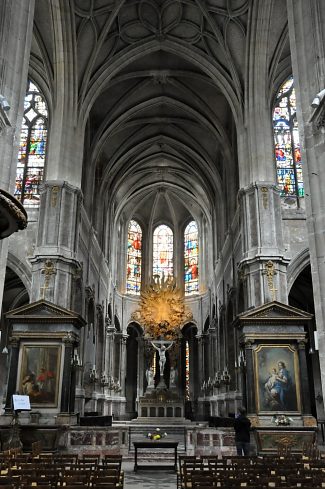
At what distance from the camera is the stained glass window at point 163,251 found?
4266 centimetres

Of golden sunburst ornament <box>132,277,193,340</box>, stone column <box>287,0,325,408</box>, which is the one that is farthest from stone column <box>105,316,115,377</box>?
stone column <box>287,0,325,408</box>

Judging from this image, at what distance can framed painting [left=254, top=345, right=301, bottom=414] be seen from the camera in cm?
1736

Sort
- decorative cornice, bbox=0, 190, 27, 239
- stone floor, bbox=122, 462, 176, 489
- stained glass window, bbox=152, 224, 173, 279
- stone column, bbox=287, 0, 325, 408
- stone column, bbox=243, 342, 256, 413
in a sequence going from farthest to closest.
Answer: stained glass window, bbox=152, 224, 173, 279 → stone column, bbox=243, 342, 256, 413 → stone column, bbox=287, 0, 325, 408 → stone floor, bbox=122, 462, 176, 489 → decorative cornice, bbox=0, 190, 27, 239

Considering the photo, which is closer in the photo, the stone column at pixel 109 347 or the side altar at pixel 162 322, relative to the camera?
the stone column at pixel 109 347

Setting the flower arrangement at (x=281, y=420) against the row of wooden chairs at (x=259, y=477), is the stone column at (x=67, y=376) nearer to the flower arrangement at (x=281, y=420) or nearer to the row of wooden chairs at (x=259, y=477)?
the flower arrangement at (x=281, y=420)

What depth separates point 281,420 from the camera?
16.9m

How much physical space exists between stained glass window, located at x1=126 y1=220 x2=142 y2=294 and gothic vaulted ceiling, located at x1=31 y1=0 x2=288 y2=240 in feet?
20.1

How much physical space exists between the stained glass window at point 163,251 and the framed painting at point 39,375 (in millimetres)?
23770

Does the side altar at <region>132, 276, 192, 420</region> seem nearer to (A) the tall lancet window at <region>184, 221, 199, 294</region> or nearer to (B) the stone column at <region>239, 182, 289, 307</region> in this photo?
(A) the tall lancet window at <region>184, 221, 199, 294</region>

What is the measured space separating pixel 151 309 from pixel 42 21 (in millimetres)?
21756

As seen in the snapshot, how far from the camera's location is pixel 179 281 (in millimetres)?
42281

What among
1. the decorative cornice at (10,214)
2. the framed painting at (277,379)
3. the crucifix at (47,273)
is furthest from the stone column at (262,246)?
the decorative cornice at (10,214)

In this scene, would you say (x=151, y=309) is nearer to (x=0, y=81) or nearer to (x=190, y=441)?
(x=190, y=441)

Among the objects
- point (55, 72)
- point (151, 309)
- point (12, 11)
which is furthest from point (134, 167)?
point (12, 11)
